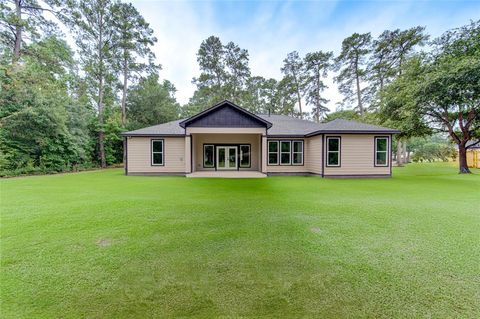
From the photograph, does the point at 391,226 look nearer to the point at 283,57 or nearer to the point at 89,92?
the point at 89,92

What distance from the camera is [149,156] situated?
528 inches

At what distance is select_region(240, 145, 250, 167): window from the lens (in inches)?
622

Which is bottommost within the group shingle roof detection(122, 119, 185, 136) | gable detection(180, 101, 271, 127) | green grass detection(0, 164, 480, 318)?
green grass detection(0, 164, 480, 318)

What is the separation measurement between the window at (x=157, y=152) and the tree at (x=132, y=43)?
→ 39.3ft

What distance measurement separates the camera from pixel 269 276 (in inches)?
Result: 101

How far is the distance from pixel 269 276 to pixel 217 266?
0.65 metres

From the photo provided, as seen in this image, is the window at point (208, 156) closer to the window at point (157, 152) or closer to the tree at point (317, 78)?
the window at point (157, 152)

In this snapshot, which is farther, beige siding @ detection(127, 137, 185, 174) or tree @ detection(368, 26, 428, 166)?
tree @ detection(368, 26, 428, 166)

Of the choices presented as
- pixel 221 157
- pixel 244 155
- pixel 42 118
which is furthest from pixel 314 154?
pixel 42 118

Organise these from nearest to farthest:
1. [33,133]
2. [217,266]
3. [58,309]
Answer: [58,309]
[217,266]
[33,133]

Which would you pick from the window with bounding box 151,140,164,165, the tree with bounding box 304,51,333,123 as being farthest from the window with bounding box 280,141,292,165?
the tree with bounding box 304,51,333,123

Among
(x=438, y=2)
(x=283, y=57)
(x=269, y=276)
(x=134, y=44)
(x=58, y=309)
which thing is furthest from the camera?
(x=283, y=57)

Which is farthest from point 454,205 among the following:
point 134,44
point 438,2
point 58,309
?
point 134,44

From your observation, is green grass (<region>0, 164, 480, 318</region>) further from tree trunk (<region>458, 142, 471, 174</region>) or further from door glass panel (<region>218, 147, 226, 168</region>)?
tree trunk (<region>458, 142, 471, 174</region>)
